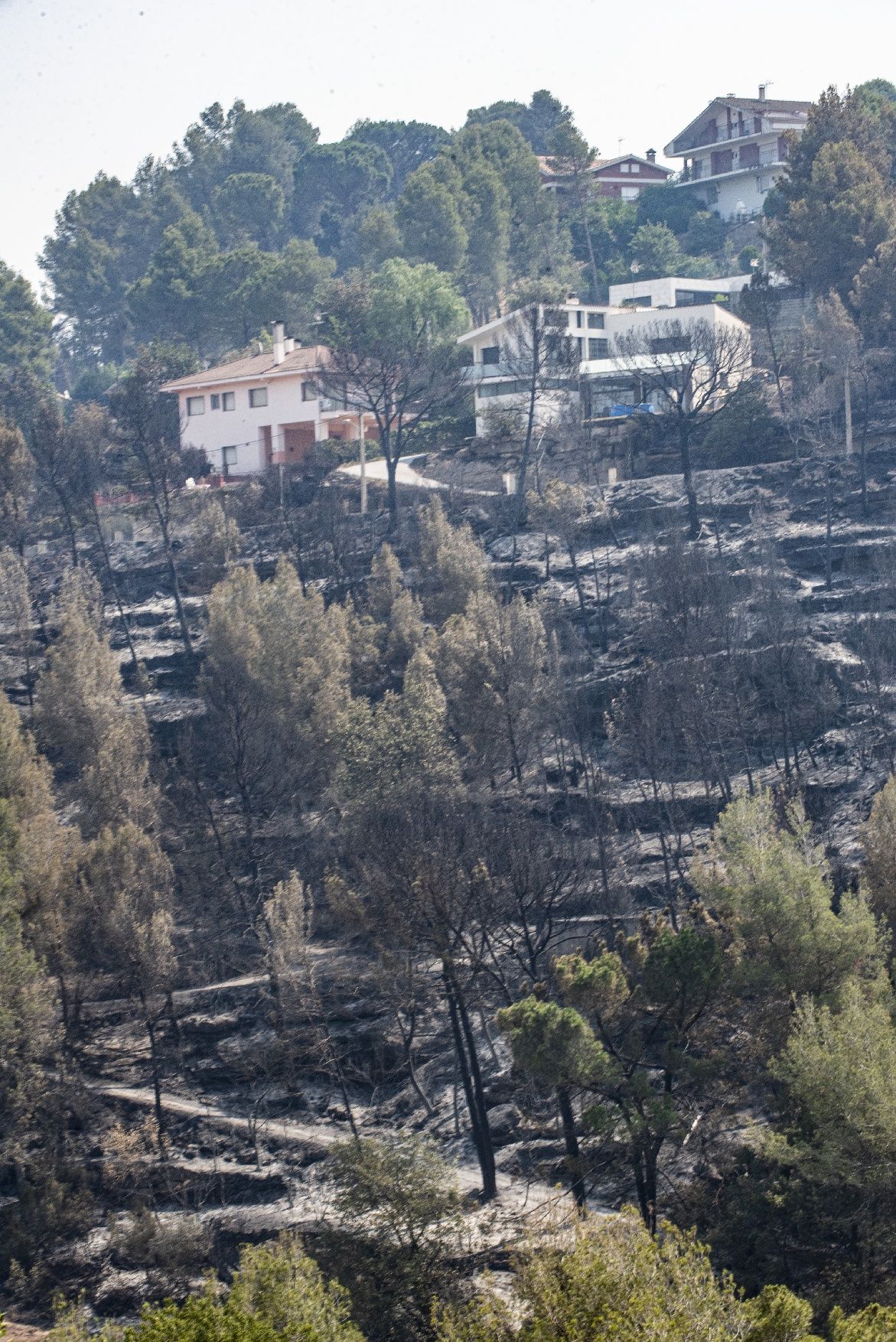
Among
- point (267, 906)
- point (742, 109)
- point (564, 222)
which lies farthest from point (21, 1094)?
point (742, 109)

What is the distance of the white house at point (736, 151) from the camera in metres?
109

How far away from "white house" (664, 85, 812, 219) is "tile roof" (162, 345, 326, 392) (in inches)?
1508

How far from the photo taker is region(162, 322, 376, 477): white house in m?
79.4

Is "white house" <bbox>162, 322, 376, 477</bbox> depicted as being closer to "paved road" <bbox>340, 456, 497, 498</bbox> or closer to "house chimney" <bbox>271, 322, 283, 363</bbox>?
"house chimney" <bbox>271, 322, 283, 363</bbox>

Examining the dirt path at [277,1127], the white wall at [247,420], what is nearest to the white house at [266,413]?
the white wall at [247,420]

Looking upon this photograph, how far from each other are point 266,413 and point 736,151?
4687 centimetres

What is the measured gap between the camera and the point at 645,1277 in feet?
78.6

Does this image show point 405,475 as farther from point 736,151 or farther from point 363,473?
point 736,151

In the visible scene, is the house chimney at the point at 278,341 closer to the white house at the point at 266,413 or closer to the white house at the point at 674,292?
the white house at the point at 266,413

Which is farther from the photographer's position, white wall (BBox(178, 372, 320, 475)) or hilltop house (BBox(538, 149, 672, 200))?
hilltop house (BBox(538, 149, 672, 200))

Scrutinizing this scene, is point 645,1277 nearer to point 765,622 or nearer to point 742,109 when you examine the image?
point 765,622

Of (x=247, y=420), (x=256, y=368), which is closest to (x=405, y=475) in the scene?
(x=247, y=420)

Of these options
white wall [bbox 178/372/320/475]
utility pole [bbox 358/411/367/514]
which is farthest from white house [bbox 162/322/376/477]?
utility pole [bbox 358/411/367/514]

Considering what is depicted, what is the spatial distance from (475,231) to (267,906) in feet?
205
